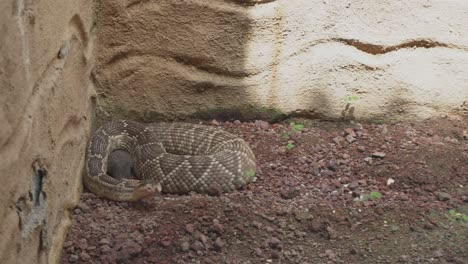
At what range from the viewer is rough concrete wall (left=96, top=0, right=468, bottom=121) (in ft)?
18.7

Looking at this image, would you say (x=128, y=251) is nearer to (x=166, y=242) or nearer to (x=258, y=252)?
(x=166, y=242)

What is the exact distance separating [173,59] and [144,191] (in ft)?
4.53

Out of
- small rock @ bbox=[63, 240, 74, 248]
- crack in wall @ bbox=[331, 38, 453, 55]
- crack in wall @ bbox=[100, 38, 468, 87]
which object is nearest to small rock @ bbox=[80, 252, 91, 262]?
small rock @ bbox=[63, 240, 74, 248]

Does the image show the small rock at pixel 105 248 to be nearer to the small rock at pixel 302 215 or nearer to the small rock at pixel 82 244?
the small rock at pixel 82 244

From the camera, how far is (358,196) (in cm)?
508

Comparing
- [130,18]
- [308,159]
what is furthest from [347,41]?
[130,18]

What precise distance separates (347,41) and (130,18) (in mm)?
1844

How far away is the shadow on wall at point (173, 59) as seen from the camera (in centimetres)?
567

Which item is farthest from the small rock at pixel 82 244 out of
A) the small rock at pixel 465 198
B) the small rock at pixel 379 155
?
the small rock at pixel 465 198

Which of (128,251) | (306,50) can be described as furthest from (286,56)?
(128,251)

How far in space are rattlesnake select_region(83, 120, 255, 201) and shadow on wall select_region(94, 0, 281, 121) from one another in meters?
0.22

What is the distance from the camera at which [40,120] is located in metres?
3.88

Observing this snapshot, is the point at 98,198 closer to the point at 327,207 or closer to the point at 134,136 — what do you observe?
the point at 134,136

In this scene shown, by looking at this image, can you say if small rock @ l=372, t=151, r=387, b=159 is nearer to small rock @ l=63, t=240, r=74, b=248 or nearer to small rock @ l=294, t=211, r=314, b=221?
small rock @ l=294, t=211, r=314, b=221
